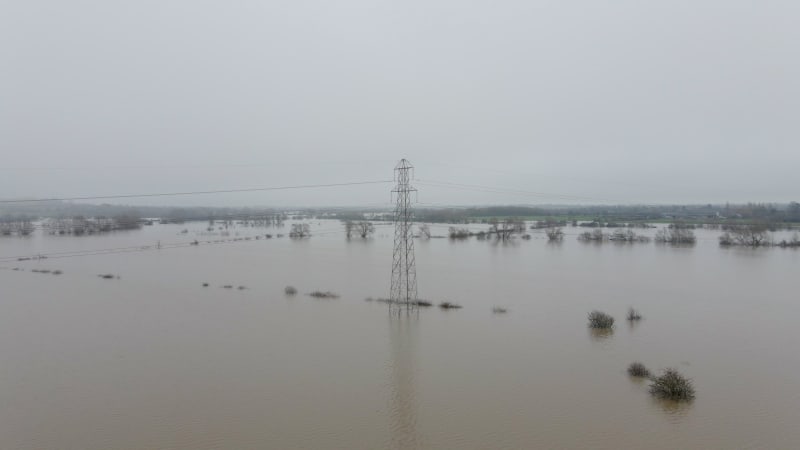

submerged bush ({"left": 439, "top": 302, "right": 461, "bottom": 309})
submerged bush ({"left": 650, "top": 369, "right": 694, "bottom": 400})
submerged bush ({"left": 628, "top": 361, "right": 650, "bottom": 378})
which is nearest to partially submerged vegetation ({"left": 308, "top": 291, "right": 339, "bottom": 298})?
submerged bush ({"left": 439, "top": 302, "right": 461, "bottom": 309})

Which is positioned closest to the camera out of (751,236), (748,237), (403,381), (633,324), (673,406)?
(673,406)

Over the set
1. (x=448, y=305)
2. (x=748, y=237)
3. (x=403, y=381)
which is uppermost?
(x=748, y=237)

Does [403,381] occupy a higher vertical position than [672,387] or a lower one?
lower

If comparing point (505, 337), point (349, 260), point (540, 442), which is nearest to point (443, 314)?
point (505, 337)

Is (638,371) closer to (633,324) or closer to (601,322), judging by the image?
(601,322)

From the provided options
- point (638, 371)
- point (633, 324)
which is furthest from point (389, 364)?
point (633, 324)

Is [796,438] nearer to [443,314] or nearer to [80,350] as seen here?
[443,314]
